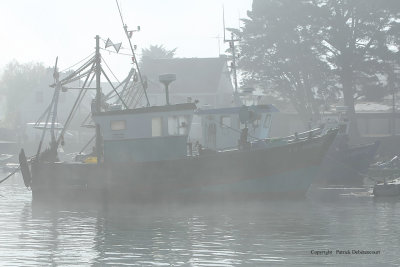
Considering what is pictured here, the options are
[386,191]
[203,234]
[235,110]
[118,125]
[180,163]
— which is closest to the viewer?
[203,234]

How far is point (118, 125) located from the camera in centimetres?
3941

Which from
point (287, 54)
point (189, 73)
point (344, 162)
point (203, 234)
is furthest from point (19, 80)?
point (203, 234)

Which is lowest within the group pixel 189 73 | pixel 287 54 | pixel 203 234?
pixel 203 234

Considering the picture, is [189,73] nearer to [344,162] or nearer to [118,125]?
[344,162]

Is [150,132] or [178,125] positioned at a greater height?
[178,125]

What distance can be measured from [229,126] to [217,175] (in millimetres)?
6410

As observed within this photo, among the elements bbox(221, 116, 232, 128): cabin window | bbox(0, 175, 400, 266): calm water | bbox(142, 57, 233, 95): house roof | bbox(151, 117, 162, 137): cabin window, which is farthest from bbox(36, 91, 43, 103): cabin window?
bbox(151, 117, 162, 137): cabin window

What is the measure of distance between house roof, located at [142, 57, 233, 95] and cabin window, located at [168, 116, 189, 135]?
5249cm

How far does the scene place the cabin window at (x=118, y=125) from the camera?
129 feet

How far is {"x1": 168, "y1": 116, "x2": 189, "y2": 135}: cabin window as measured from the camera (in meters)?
38.8

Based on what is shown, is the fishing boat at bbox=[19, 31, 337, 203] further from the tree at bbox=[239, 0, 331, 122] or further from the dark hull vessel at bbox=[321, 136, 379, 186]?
the tree at bbox=[239, 0, 331, 122]

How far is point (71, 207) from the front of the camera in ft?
128

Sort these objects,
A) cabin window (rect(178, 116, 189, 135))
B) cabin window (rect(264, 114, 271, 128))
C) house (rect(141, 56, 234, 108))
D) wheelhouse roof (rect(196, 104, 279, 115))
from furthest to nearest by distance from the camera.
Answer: house (rect(141, 56, 234, 108)) → cabin window (rect(264, 114, 271, 128)) → wheelhouse roof (rect(196, 104, 279, 115)) → cabin window (rect(178, 116, 189, 135))

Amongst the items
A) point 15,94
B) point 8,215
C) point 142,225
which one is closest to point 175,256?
point 142,225
